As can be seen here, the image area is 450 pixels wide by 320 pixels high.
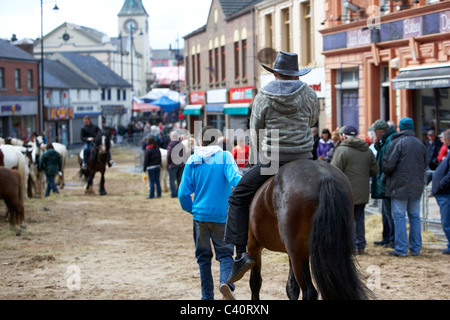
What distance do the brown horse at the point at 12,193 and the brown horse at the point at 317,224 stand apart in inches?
312

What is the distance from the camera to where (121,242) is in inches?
470

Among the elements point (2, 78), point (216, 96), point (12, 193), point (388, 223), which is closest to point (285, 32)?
point (216, 96)

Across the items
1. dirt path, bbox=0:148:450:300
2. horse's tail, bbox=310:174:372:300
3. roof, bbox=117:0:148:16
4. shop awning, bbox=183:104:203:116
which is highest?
roof, bbox=117:0:148:16

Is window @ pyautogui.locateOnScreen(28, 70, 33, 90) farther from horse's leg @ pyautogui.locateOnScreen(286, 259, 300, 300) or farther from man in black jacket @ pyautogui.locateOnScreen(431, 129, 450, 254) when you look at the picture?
horse's leg @ pyautogui.locateOnScreen(286, 259, 300, 300)

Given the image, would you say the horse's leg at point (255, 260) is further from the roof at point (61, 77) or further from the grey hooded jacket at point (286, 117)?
the roof at point (61, 77)

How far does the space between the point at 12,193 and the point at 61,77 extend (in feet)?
180

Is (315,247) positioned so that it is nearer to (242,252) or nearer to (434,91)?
(242,252)

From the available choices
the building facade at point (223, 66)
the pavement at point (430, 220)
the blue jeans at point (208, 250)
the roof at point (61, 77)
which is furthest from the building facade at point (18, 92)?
the blue jeans at point (208, 250)

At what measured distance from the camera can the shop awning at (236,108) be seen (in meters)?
33.2

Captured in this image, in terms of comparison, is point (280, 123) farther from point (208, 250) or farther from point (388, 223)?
→ point (388, 223)

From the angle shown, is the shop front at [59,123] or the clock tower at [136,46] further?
the clock tower at [136,46]

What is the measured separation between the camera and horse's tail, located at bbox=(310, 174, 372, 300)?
511 centimetres

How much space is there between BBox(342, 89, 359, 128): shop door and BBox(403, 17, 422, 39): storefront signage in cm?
384

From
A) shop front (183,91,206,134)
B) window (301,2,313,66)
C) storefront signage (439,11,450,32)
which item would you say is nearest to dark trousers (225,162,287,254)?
storefront signage (439,11,450,32)
